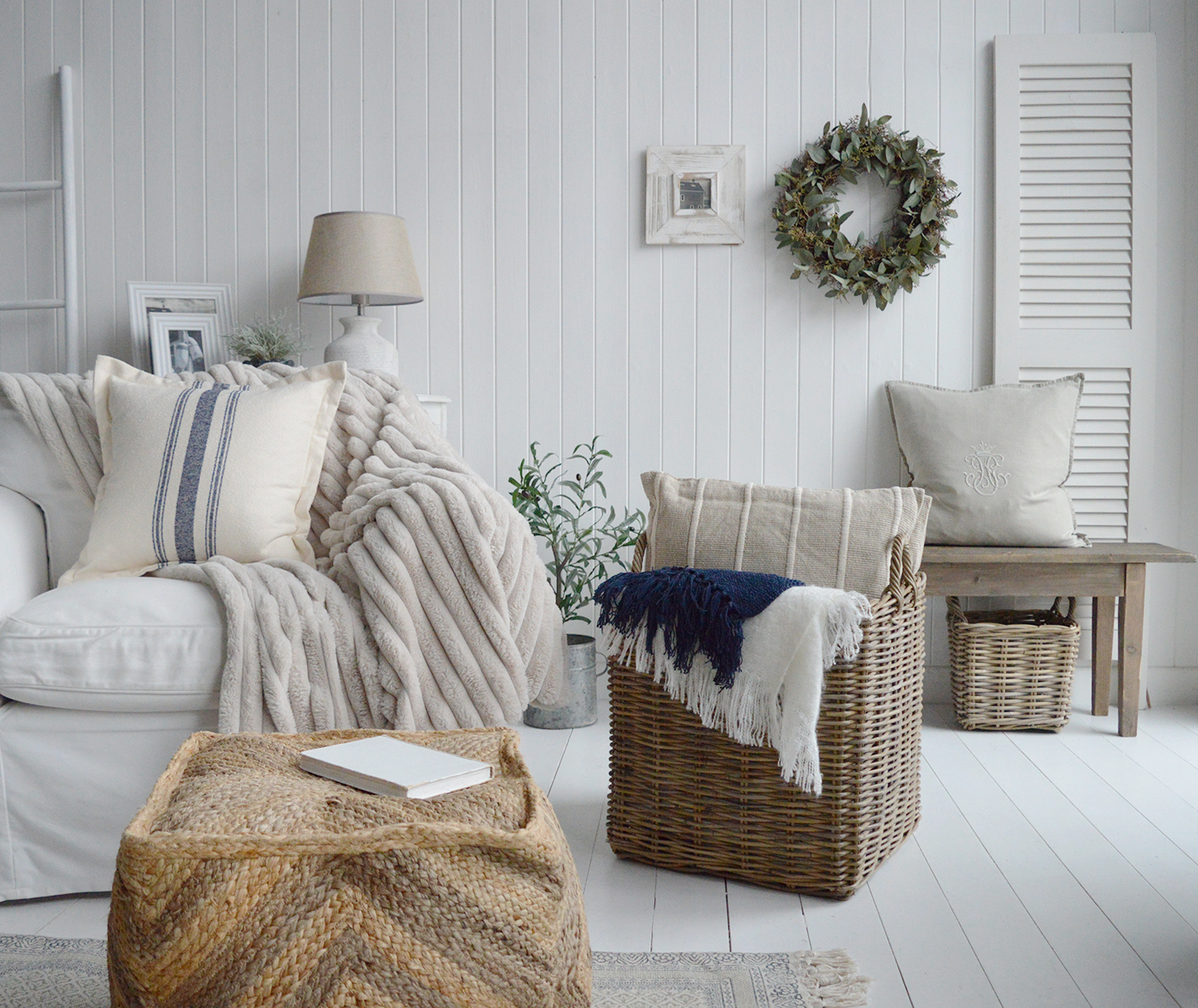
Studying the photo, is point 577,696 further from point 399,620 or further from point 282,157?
point 282,157

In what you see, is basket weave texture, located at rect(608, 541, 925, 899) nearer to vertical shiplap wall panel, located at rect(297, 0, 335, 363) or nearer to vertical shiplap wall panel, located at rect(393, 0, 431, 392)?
vertical shiplap wall panel, located at rect(393, 0, 431, 392)

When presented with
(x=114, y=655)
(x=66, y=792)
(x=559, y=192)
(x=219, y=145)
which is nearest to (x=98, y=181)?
(x=219, y=145)

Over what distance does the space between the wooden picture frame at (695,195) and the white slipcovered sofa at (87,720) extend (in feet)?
6.05

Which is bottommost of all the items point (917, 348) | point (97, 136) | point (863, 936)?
point (863, 936)

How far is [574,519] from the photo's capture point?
281 cm

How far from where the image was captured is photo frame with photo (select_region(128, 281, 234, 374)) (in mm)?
3010

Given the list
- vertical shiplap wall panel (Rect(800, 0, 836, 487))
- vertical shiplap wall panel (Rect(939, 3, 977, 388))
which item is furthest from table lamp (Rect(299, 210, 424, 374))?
vertical shiplap wall panel (Rect(939, 3, 977, 388))

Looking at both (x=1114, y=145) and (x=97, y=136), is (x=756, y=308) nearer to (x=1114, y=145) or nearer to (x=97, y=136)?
(x=1114, y=145)

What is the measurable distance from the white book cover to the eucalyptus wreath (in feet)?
7.00

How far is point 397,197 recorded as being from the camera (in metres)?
3.04

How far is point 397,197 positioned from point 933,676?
217 centimetres

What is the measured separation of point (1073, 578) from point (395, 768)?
2161mm

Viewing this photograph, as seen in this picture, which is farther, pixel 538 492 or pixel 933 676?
pixel 933 676

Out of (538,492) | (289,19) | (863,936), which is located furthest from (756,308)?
(863,936)
